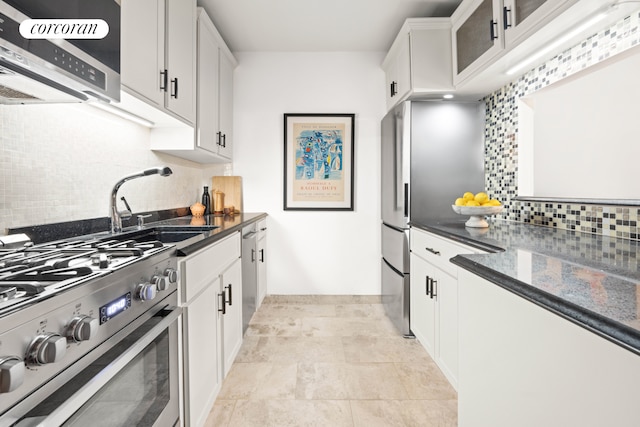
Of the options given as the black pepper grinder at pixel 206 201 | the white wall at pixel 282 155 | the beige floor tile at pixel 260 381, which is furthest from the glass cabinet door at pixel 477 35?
the black pepper grinder at pixel 206 201

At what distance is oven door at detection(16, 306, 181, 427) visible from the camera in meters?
0.70

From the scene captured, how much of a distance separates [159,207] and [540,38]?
8.43ft

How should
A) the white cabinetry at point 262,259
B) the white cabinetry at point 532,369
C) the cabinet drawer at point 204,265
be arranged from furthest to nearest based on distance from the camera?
the white cabinetry at point 262,259 → the cabinet drawer at point 204,265 → the white cabinetry at point 532,369

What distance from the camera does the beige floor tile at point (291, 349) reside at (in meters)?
2.25

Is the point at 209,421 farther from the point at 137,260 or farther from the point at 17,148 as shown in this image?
the point at 17,148

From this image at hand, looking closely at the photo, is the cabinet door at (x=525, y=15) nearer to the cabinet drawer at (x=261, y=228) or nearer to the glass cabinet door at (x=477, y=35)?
the glass cabinet door at (x=477, y=35)

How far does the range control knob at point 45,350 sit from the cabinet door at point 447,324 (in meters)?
1.66

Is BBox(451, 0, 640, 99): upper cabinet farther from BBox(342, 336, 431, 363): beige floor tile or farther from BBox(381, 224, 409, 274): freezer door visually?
BBox(342, 336, 431, 363): beige floor tile

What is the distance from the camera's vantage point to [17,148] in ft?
4.15

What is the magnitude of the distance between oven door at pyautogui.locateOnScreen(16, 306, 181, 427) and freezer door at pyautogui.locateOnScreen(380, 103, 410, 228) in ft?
6.08

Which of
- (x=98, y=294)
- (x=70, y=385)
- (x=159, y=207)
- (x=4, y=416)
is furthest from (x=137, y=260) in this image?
(x=159, y=207)

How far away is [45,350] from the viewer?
2.02 ft

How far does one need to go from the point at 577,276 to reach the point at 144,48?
6.33 feet

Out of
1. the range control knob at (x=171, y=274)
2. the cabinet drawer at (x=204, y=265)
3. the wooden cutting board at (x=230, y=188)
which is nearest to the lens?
the range control knob at (x=171, y=274)
